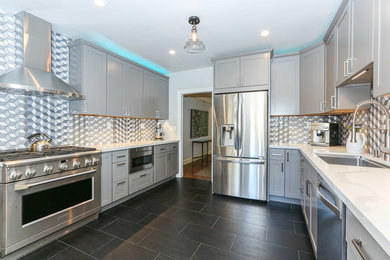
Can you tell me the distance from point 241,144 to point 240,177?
56cm

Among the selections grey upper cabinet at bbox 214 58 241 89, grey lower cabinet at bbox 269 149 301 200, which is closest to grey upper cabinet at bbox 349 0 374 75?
grey lower cabinet at bbox 269 149 301 200

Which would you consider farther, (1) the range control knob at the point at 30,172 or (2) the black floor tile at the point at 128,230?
(2) the black floor tile at the point at 128,230

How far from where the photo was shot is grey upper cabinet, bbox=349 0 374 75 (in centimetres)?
131

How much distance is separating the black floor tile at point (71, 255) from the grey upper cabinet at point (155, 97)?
2.44 metres

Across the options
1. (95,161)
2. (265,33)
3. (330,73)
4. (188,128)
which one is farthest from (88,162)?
(188,128)

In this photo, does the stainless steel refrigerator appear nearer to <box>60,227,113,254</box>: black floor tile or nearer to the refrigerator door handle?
the refrigerator door handle

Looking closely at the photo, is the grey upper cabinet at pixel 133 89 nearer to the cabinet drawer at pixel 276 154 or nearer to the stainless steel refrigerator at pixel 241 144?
the stainless steel refrigerator at pixel 241 144

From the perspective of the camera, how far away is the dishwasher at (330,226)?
0.97 meters

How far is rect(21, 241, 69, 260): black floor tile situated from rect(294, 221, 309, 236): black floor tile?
8.33 ft

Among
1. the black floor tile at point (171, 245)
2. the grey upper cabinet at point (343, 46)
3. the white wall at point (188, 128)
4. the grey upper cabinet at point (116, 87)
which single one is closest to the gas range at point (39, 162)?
the grey upper cabinet at point (116, 87)

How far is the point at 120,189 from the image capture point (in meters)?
2.77

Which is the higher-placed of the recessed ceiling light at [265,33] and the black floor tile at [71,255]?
the recessed ceiling light at [265,33]

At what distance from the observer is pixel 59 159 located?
6.42 feet

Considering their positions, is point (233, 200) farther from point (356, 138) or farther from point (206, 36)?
point (206, 36)
